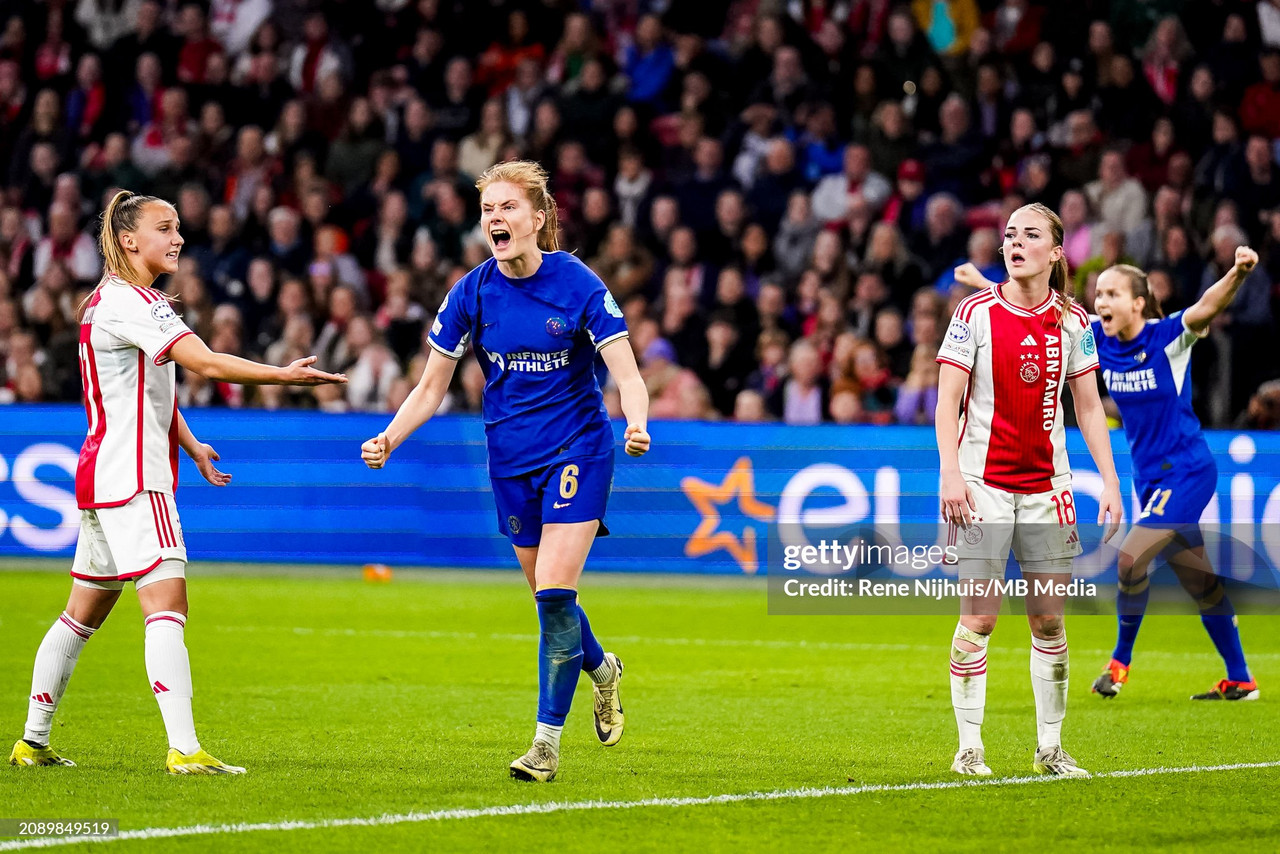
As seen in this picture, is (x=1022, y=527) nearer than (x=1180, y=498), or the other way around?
(x=1022, y=527)

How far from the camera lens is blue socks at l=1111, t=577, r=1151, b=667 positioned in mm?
9617

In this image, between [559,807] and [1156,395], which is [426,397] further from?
[1156,395]

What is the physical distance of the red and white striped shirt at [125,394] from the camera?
6.50 m

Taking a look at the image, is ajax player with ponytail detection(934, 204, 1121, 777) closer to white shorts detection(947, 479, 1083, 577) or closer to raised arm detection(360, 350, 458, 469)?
white shorts detection(947, 479, 1083, 577)

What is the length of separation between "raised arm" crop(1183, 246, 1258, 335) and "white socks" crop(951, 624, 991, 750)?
232 cm

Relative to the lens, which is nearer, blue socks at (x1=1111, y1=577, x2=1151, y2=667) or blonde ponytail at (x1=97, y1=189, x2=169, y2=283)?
blonde ponytail at (x1=97, y1=189, x2=169, y2=283)

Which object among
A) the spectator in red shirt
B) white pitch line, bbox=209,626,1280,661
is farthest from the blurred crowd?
white pitch line, bbox=209,626,1280,661

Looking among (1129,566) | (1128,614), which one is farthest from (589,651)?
(1129,566)

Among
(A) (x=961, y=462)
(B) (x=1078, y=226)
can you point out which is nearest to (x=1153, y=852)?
(A) (x=961, y=462)

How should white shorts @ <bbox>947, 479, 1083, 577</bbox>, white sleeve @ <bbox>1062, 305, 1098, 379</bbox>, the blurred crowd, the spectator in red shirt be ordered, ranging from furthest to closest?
the spectator in red shirt < the blurred crowd < white sleeve @ <bbox>1062, 305, 1098, 379</bbox> < white shorts @ <bbox>947, 479, 1083, 577</bbox>

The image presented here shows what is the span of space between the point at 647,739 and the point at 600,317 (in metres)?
2.06

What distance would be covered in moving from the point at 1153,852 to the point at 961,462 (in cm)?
192

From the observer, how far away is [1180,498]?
9734mm

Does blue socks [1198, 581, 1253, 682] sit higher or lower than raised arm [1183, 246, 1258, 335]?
lower
